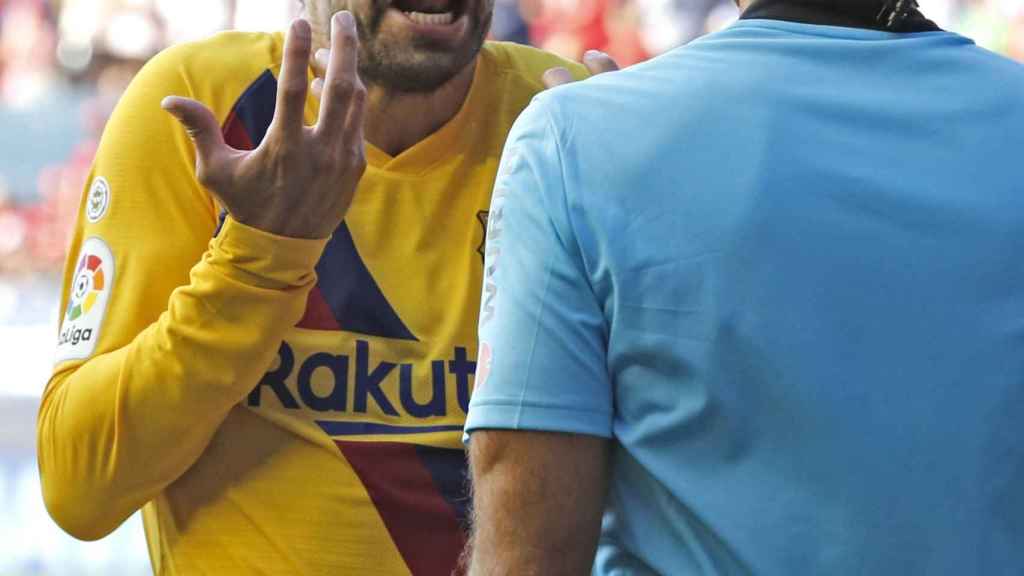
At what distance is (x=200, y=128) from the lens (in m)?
1.84

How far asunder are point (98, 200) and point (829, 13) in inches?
43.7

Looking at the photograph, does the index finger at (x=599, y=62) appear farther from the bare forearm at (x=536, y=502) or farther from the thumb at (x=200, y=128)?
the bare forearm at (x=536, y=502)

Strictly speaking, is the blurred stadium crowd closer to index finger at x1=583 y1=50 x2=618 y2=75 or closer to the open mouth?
the open mouth

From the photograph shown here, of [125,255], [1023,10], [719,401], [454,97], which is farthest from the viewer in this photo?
[1023,10]

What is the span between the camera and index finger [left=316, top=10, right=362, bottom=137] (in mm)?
1833

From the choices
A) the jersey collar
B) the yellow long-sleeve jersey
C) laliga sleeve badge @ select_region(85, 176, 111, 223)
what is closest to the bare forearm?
the jersey collar

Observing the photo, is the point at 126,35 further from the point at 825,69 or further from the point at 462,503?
the point at 825,69

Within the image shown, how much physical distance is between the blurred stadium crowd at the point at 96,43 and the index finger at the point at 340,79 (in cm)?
815

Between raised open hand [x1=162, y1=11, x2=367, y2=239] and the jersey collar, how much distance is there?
1.74 ft

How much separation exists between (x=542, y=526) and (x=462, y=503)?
2.64 ft

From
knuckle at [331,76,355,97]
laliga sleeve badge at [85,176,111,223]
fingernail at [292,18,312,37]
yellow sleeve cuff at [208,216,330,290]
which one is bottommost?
laliga sleeve badge at [85,176,111,223]

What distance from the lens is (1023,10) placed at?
1018 centimetres

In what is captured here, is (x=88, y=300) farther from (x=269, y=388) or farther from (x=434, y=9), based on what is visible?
(x=434, y=9)

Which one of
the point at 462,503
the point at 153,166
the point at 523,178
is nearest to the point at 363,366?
the point at 462,503
